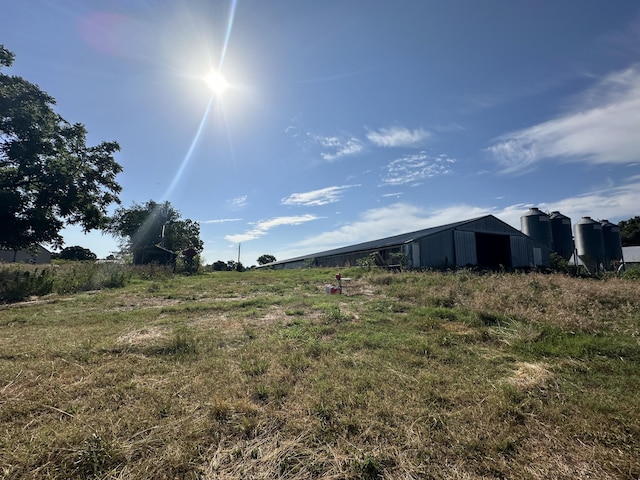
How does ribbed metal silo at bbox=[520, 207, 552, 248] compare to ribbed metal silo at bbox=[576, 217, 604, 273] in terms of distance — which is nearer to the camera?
ribbed metal silo at bbox=[520, 207, 552, 248]

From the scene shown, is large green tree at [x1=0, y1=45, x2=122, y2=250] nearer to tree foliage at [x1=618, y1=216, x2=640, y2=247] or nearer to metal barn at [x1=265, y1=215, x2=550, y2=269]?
metal barn at [x1=265, y1=215, x2=550, y2=269]

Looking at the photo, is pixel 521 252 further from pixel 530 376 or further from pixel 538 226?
pixel 530 376

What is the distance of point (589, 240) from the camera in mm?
34094

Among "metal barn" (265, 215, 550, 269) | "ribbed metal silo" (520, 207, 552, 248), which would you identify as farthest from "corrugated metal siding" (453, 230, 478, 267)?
"ribbed metal silo" (520, 207, 552, 248)

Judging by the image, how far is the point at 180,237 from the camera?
184 ft

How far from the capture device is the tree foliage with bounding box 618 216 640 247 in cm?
5421

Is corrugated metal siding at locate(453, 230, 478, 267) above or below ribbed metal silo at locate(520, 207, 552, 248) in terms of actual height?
below

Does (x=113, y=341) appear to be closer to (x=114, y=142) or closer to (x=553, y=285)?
(x=553, y=285)

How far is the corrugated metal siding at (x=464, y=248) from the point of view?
81.1 feet

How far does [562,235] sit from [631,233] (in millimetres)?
38281

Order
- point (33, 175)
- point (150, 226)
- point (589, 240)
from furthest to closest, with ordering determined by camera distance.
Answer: point (150, 226) → point (589, 240) → point (33, 175)

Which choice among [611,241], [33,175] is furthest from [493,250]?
[33,175]

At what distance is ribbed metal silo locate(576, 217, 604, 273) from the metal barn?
8.83 meters

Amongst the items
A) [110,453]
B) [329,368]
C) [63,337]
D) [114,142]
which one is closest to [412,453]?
[329,368]
